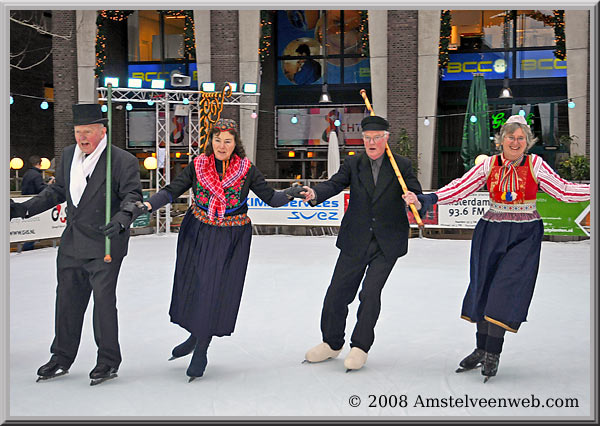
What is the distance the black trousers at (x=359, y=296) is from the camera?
541 cm

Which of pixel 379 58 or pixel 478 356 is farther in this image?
pixel 379 58

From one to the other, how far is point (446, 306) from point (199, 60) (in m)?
16.1

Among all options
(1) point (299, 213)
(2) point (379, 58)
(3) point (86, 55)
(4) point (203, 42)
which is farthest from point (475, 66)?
(3) point (86, 55)

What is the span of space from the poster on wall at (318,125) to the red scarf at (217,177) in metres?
19.0

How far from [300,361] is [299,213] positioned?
11066 millimetres

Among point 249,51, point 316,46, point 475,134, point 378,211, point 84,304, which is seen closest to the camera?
point 84,304

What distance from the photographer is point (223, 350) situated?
610 centimetres

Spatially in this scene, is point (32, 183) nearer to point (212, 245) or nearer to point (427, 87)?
point (212, 245)

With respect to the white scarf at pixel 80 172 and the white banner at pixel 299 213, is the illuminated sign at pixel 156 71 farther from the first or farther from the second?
the white scarf at pixel 80 172

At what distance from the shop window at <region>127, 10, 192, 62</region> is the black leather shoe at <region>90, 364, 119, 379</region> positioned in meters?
22.1

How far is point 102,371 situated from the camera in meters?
4.99

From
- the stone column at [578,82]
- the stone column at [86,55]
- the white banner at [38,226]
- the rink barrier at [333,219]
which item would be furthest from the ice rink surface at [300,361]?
the stone column at [86,55]

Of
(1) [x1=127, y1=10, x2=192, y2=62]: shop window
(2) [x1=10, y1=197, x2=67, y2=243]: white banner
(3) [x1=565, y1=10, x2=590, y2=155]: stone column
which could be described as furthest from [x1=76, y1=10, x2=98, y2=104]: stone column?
(3) [x1=565, y1=10, x2=590, y2=155]: stone column

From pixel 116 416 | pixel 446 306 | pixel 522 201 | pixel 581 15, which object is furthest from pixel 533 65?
pixel 116 416
